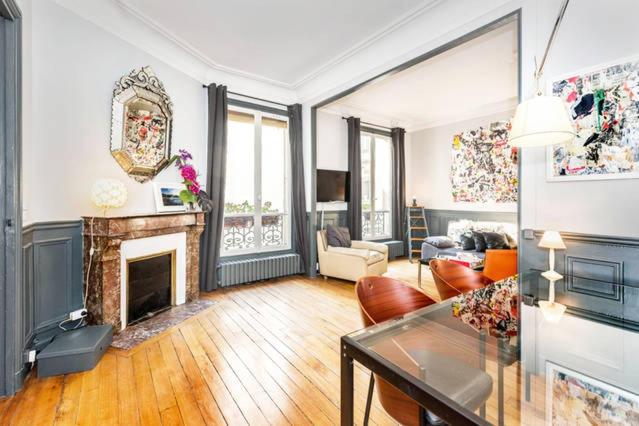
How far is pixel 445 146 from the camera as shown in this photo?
6.15 meters

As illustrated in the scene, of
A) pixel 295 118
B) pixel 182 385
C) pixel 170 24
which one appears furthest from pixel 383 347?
pixel 295 118

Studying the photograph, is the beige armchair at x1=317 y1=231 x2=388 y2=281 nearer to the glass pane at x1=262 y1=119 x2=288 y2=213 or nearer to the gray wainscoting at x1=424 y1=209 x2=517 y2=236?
the glass pane at x1=262 y1=119 x2=288 y2=213

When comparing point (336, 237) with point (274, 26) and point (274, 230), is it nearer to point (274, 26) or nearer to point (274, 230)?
point (274, 230)

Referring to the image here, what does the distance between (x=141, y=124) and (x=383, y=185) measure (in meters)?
4.80

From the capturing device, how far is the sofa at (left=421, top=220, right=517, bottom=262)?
464 cm

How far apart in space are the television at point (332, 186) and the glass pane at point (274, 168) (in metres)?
0.62

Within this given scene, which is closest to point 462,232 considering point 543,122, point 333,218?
point 333,218

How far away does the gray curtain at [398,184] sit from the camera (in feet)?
20.9

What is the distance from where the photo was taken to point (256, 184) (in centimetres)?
456

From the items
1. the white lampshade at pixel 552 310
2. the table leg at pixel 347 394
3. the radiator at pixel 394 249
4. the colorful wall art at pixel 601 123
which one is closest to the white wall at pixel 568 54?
the colorful wall art at pixel 601 123

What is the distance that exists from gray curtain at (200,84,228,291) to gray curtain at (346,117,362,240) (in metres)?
2.55

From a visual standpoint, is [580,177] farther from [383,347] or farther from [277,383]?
[277,383]

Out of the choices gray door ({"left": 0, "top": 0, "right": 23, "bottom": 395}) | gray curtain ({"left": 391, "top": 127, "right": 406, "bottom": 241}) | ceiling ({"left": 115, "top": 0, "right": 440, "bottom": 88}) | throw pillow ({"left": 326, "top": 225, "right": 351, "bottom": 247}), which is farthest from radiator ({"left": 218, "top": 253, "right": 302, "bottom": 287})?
ceiling ({"left": 115, "top": 0, "right": 440, "bottom": 88})

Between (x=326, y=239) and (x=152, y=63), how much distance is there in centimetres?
343
